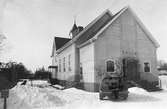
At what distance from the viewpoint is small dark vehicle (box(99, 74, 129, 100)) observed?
10.8 m

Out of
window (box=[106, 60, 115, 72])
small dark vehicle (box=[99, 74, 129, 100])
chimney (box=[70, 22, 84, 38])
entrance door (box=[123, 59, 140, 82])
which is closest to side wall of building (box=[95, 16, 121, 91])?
window (box=[106, 60, 115, 72])

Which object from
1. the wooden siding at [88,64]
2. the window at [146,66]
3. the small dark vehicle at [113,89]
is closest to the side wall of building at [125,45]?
the window at [146,66]

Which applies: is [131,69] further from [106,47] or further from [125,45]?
[106,47]

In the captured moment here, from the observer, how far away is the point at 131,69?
56.3 ft

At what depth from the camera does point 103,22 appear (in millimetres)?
20406

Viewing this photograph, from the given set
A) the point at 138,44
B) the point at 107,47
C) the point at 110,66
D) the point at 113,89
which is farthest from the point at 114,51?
the point at 113,89

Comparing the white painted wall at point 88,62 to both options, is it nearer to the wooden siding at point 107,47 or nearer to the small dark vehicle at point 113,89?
the wooden siding at point 107,47

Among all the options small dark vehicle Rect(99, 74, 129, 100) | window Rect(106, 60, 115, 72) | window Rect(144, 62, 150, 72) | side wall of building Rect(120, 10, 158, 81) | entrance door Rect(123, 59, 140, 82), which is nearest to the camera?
small dark vehicle Rect(99, 74, 129, 100)

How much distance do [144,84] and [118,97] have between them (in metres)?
7.14

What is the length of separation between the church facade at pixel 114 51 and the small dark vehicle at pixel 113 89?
14.4 ft

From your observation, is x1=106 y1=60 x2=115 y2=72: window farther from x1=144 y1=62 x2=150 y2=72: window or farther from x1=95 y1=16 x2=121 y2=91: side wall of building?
x1=144 y1=62 x2=150 y2=72: window

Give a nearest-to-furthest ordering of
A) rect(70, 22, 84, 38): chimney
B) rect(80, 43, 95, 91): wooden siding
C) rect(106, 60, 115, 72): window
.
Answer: rect(80, 43, 95, 91): wooden siding, rect(106, 60, 115, 72): window, rect(70, 22, 84, 38): chimney

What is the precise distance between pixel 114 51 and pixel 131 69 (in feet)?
8.73

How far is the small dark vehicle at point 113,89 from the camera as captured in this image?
10773mm
